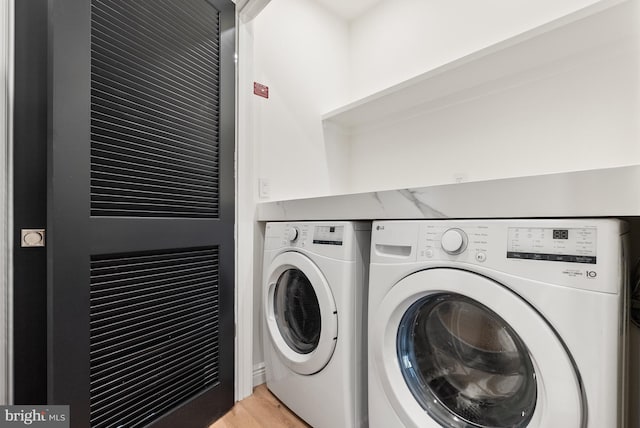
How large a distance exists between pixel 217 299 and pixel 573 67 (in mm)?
1917

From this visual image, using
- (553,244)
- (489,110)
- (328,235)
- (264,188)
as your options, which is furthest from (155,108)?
(489,110)

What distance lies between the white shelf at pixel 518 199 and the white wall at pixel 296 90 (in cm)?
75

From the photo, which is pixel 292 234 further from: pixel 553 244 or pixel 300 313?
pixel 553 244

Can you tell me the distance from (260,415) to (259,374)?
28cm

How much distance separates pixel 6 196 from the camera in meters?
0.93

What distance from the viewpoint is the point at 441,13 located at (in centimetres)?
172

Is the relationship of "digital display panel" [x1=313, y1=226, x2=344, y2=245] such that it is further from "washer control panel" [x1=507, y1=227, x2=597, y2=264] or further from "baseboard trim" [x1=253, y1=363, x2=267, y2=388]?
"baseboard trim" [x1=253, y1=363, x2=267, y2=388]

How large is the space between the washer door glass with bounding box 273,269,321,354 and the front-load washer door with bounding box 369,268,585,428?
1.25 feet

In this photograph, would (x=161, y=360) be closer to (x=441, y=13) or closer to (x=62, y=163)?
(x=62, y=163)

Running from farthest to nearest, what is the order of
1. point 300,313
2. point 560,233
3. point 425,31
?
1. point 425,31
2. point 300,313
3. point 560,233

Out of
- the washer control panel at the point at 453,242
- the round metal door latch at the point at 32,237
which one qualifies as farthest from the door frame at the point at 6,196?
the washer control panel at the point at 453,242

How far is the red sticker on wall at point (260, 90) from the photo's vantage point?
64.0 inches

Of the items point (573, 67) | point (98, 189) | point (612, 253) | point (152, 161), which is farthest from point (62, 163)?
point (573, 67)

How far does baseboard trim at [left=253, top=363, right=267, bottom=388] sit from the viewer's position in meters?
1.54
